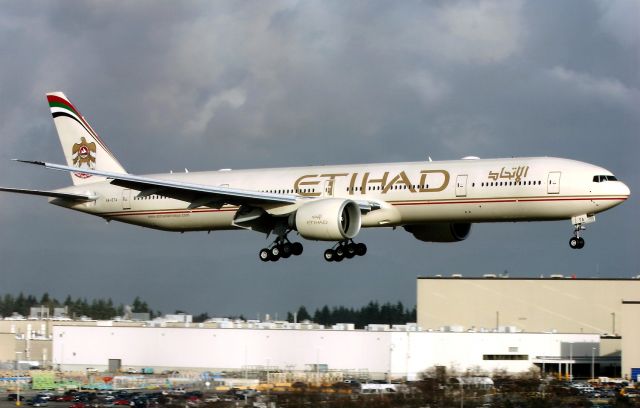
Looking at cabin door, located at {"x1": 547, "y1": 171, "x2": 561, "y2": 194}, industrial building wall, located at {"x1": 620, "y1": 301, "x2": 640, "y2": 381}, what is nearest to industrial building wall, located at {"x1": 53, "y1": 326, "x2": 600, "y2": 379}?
industrial building wall, located at {"x1": 620, "y1": 301, "x2": 640, "y2": 381}

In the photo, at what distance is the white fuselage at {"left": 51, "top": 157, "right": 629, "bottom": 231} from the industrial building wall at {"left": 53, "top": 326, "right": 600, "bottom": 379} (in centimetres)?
2346

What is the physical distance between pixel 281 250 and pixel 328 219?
748 centimetres

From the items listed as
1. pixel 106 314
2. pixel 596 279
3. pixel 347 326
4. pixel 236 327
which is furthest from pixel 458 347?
pixel 106 314

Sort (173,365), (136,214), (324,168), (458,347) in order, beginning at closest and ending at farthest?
(324,168) < (136,214) < (458,347) < (173,365)

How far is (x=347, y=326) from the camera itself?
299ft

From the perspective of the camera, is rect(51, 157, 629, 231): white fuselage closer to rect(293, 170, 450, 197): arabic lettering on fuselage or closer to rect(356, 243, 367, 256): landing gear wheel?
rect(293, 170, 450, 197): arabic lettering on fuselage

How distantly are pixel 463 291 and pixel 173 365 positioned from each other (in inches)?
1199

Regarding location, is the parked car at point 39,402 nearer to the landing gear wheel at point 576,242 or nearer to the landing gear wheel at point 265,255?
the landing gear wheel at point 265,255

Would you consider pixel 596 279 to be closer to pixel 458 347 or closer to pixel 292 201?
pixel 458 347

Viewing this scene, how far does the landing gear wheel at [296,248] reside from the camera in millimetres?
64812

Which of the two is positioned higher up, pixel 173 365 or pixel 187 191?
pixel 187 191

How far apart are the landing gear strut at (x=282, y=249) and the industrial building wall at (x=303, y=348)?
73.3 feet

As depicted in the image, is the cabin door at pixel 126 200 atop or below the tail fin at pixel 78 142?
below

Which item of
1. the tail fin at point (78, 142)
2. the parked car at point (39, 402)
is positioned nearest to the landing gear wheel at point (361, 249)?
the tail fin at point (78, 142)
